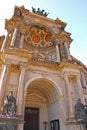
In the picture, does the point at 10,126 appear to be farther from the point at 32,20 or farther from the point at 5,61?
the point at 32,20

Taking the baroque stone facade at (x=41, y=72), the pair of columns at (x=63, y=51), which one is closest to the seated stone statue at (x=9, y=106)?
the baroque stone facade at (x=41, y=72)

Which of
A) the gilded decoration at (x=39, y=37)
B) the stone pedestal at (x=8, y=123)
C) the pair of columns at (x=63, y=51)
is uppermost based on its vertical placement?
the gilded decoration at (x=39, y=37)

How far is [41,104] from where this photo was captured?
1567cm

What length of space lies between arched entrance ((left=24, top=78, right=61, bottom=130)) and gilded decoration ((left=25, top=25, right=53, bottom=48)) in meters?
5.60

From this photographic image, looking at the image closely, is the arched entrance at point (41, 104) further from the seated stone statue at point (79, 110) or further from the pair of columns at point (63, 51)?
the pair of columns at point (63, 51)

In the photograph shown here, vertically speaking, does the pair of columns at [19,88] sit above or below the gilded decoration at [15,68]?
below

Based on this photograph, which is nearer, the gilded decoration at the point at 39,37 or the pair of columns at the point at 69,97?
the pair of columns at the point at 69,97

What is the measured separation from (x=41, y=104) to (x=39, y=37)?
842cm

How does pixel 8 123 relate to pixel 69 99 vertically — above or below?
below

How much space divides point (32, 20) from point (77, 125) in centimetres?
1374

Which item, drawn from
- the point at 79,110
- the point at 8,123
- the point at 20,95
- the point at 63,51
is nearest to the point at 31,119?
the point at 20,95

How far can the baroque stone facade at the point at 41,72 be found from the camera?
1198 centimetres

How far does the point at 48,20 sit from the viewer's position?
2031cm

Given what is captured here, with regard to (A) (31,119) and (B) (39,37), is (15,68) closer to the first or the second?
(A) (31,119)
